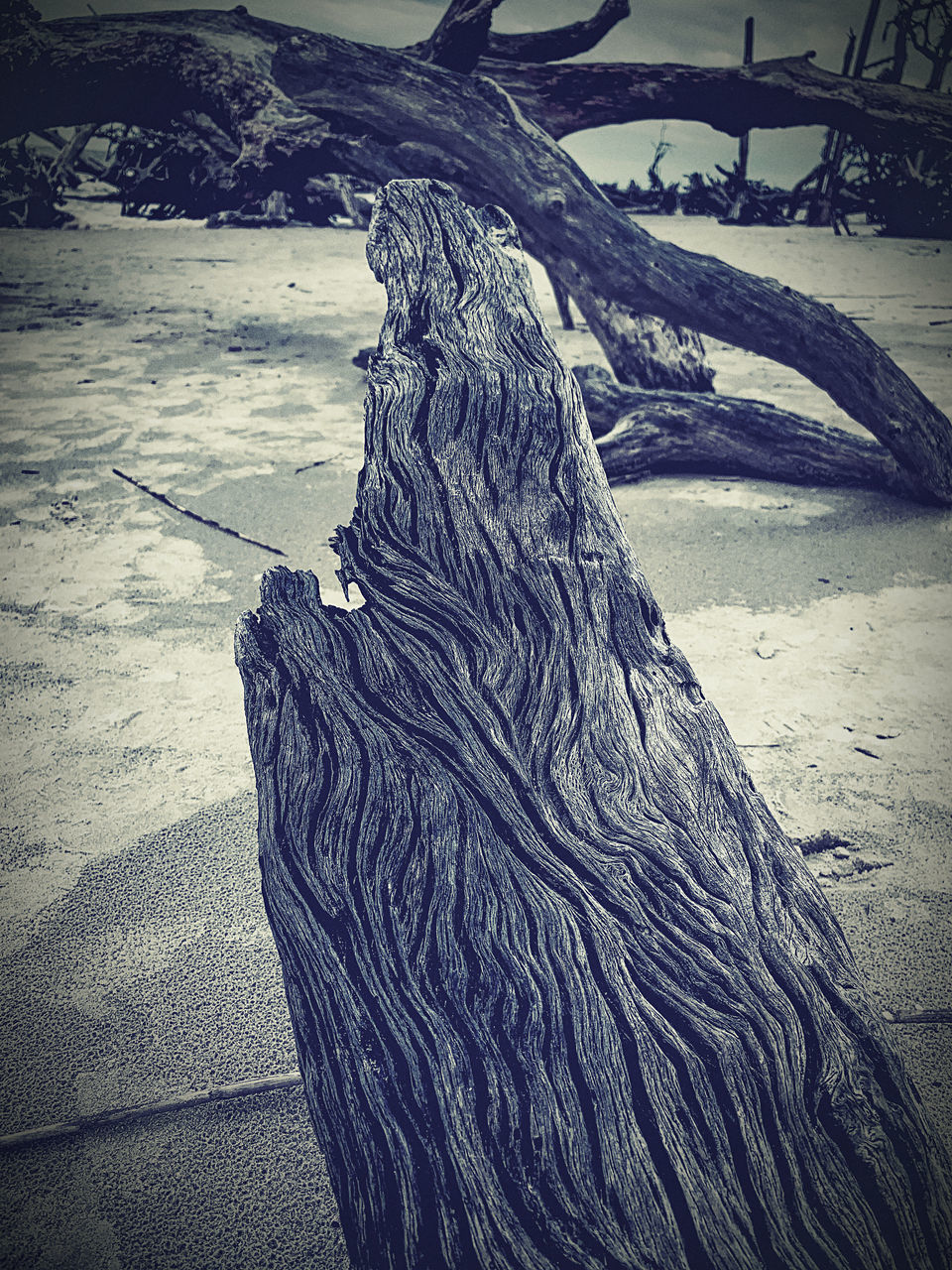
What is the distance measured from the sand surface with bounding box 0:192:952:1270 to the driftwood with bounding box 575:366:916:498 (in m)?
0.15

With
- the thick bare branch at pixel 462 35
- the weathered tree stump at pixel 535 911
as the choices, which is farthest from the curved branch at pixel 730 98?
the weathered tree stump at pixel 535 911

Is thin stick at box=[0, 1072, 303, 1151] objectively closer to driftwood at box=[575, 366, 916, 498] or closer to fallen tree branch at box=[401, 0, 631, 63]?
driftwood at box=[575, 366, 916, 498]

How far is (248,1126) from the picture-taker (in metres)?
1.51

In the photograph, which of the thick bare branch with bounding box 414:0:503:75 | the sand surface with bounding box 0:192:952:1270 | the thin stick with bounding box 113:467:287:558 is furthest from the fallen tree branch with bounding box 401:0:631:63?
the thin stick with bounding box 113:467:287:558

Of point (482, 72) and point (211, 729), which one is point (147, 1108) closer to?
point (211, 729)

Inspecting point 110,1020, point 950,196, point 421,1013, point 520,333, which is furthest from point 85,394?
point 950,196

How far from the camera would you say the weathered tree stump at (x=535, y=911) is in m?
1.06

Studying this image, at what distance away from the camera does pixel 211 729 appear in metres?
2.69

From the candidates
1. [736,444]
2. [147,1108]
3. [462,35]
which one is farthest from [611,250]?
[147,1108]

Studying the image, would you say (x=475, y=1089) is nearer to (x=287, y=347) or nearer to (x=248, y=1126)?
(x=248, y=1126)

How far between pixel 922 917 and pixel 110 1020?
1886 millimetres

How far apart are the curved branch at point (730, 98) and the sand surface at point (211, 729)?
1.69 meters

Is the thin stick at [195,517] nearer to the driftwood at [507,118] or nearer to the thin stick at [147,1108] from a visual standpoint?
the driftwood at [507,118]

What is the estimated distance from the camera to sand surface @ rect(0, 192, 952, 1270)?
1456 millimetres
